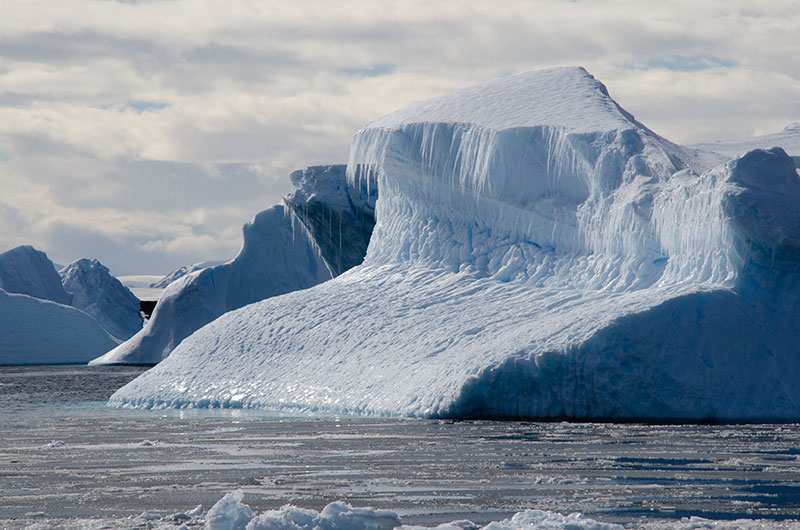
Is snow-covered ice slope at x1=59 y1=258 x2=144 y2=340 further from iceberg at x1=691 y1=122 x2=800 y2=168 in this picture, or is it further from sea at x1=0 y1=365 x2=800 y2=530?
sea at x1=0 y1=365 x2=800 y2=530

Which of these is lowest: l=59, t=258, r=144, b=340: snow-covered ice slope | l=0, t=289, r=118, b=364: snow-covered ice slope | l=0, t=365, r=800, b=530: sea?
l=0, t=365, r=800, b=530: sea

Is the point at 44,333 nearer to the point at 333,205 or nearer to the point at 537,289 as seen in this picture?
the point at 333,205

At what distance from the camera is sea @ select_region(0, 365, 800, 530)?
24.8 ft

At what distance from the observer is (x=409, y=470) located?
970 centimetres

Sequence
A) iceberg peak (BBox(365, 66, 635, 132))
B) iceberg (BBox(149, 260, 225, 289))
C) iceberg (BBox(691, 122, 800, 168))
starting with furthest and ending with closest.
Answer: iceberg (BBox(149, 260, 225, 289))
iceberg (BBox(691, 122, 800, 168))
iceberg peak (BBox(365, 66, 635, 132))

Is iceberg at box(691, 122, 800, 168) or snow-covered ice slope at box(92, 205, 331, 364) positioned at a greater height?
iceberg at box(691, 122, 800, 168)

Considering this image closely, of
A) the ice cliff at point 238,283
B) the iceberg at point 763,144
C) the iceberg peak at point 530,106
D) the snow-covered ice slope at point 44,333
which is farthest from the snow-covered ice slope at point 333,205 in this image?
the snow-covered ice slope at point 44,333

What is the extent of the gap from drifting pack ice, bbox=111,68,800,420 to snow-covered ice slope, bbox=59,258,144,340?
2062 inches

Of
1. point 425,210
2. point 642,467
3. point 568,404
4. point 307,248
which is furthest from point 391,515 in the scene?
point 307,248

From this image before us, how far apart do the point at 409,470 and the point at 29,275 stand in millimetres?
58597

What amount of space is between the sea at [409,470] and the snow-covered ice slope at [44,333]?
38.4 metres

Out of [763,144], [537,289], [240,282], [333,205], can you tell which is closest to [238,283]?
[240,282]

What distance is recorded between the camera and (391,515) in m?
6.84

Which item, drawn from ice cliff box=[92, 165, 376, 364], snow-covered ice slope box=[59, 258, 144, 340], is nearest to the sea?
ice cliff box=[92, 165, 376, 364]
